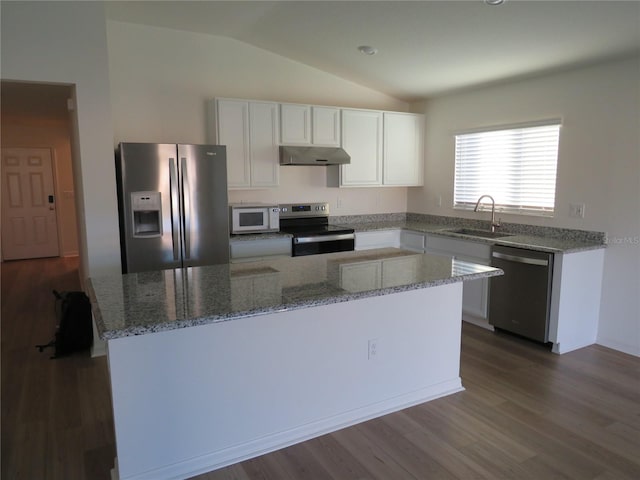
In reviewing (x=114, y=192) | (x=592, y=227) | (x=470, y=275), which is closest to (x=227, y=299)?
(x=470, y=275)

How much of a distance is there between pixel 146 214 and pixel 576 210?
12.1ft

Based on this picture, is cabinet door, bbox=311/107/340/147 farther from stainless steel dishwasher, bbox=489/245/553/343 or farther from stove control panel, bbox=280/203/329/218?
stainless steel dishwasher, bbox=489/245/553/343

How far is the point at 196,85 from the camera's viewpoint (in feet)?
14.7

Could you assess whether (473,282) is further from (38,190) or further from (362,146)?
(38,190)

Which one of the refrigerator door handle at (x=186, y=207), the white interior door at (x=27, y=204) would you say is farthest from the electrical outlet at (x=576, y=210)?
the white interior door at (x=27, y=204)

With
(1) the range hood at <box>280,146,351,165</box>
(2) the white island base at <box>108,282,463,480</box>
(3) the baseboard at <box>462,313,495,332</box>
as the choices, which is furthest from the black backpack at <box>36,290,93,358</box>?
(3) the baseboard at <box>462,313,495,332</box>

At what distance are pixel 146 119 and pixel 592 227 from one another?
13.5 ft

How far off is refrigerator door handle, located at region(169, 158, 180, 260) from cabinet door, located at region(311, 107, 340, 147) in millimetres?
1552

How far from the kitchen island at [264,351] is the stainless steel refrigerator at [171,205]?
1190 millimetres

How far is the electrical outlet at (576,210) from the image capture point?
155 inches

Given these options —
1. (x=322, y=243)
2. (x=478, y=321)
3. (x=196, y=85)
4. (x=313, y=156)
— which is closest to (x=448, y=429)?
(x=478, y=321)

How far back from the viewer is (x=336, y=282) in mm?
2449

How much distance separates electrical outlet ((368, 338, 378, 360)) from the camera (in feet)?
8.70

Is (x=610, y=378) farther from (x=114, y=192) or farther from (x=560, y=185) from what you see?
(x=114, y=192)
